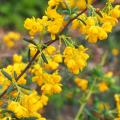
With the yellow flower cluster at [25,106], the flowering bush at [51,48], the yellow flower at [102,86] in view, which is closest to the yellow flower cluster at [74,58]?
the flowering bush at [51,48]

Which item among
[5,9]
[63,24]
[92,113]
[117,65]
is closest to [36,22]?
[63,24]

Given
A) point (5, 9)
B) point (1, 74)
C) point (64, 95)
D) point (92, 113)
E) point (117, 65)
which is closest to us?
point (1, 74)

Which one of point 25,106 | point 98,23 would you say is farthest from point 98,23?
point 25,106

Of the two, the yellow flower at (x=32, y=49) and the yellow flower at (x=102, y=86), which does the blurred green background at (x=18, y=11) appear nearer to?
the yellow flower at (x=102, y=86)

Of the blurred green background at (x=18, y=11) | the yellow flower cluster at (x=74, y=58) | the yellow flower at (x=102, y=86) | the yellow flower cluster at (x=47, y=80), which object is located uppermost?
the blurred green background at (x=18, y=11)

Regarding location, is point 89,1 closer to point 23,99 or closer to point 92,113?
point 23,99

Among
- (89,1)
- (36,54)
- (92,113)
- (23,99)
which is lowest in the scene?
(92,113)

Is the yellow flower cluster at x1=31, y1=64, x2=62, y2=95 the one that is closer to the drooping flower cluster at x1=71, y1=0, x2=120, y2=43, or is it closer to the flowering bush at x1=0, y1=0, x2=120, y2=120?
the flowering bush at x1=0, y1=0, x2=120, y2=120
